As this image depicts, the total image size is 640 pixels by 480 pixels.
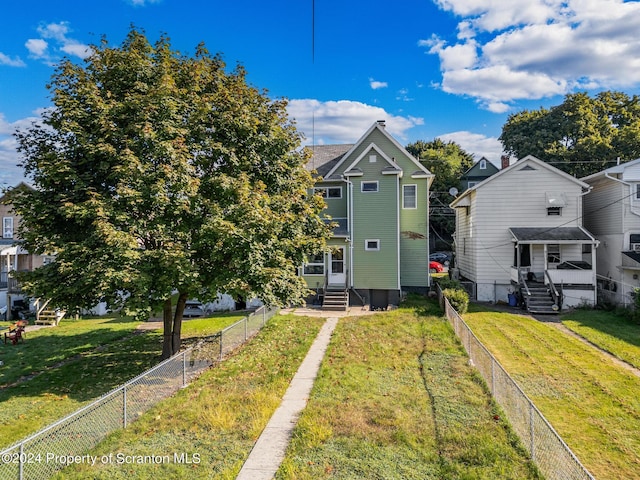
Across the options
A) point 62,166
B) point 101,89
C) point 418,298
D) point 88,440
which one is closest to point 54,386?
point 88,440

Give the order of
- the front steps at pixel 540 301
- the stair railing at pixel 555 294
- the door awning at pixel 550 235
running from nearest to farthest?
1. the front steps at pixel 540 301
2. the stair railing at pixel 555 294
3. the door awning at pixel 550 235

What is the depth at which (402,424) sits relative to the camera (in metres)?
7.89

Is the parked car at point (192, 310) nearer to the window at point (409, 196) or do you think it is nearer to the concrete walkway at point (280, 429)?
the concrete walkway at point (280, 429)

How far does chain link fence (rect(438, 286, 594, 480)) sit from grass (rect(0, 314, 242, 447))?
9406mm

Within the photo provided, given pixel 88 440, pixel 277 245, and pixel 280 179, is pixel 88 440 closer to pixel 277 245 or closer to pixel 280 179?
pixel 277 245

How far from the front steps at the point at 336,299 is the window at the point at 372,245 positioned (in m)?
2.65

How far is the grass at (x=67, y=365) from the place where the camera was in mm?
9070

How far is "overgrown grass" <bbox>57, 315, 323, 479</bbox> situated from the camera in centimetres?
637

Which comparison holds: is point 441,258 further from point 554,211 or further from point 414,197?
point 414,197

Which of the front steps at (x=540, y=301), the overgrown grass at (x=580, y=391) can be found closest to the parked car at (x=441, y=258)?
the front steps at (x=540, y=301)

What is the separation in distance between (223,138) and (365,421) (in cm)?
891

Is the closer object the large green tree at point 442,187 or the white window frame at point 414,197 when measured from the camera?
the white window frame at point 414,197

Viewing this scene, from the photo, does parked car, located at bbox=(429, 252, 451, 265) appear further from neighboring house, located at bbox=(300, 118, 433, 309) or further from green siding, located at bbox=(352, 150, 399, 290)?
green siding, located at bbox=(352, 150, 399, 290)

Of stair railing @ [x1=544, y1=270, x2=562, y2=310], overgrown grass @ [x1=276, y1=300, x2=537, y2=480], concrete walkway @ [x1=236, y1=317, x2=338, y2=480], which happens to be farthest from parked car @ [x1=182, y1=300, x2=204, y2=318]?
stair railing @ [x1=544, y1=270, x2=562, y2=310]
